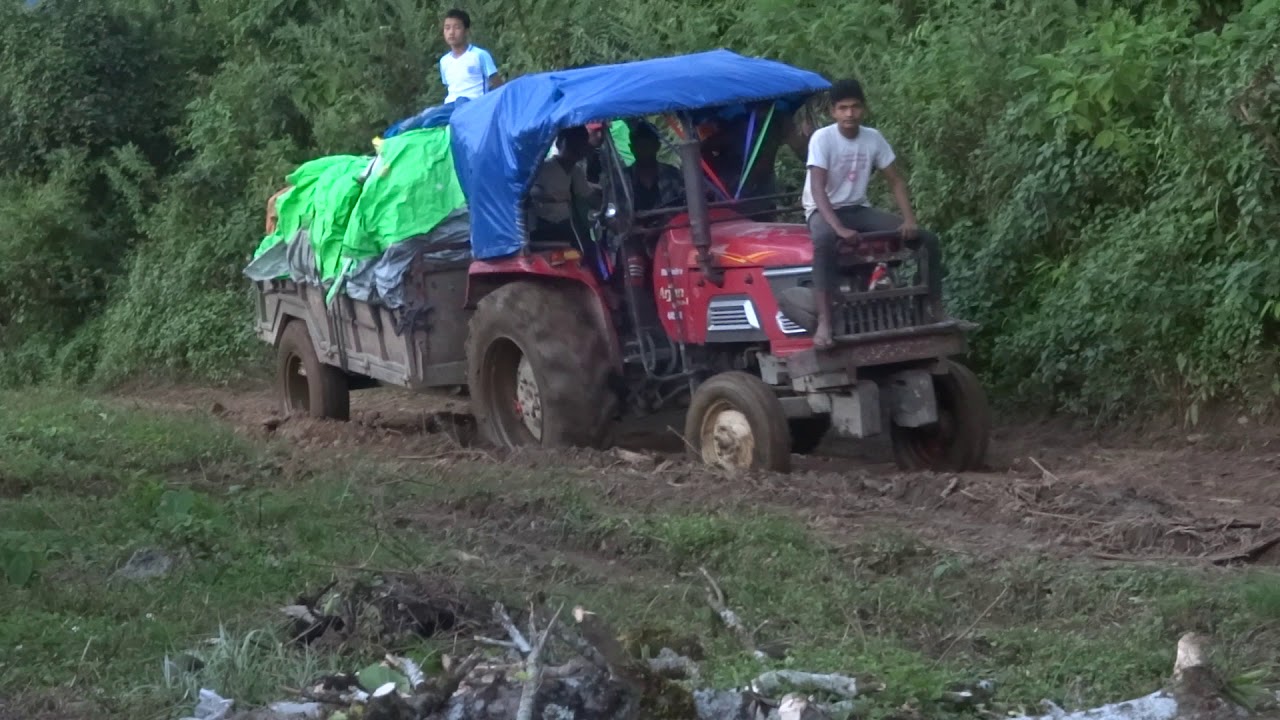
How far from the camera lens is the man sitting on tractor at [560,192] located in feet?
35.3

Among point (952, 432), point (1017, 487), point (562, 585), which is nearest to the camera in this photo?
point (562, 585)

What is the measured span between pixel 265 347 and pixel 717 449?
875 centimetres

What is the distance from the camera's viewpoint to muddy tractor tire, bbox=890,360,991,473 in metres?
10.0

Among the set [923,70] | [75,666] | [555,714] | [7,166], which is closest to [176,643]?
[75,666]

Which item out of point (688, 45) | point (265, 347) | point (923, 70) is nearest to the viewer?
point (923, 70)

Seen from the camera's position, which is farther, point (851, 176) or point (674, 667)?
point (851, 176)

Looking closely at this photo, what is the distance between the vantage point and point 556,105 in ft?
34.1

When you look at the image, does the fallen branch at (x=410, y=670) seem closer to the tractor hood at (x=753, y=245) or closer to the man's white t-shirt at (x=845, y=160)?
the tractor hood at (x=753, y=245)

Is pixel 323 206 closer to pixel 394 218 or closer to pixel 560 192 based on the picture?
pixel 394 218

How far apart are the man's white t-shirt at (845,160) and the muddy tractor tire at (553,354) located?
1771 mm

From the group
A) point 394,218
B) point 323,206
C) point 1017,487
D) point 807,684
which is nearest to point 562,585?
point 807,684

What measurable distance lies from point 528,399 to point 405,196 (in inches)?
63.1

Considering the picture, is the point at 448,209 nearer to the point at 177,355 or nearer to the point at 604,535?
the point at 604,535

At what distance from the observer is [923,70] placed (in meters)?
13.9
